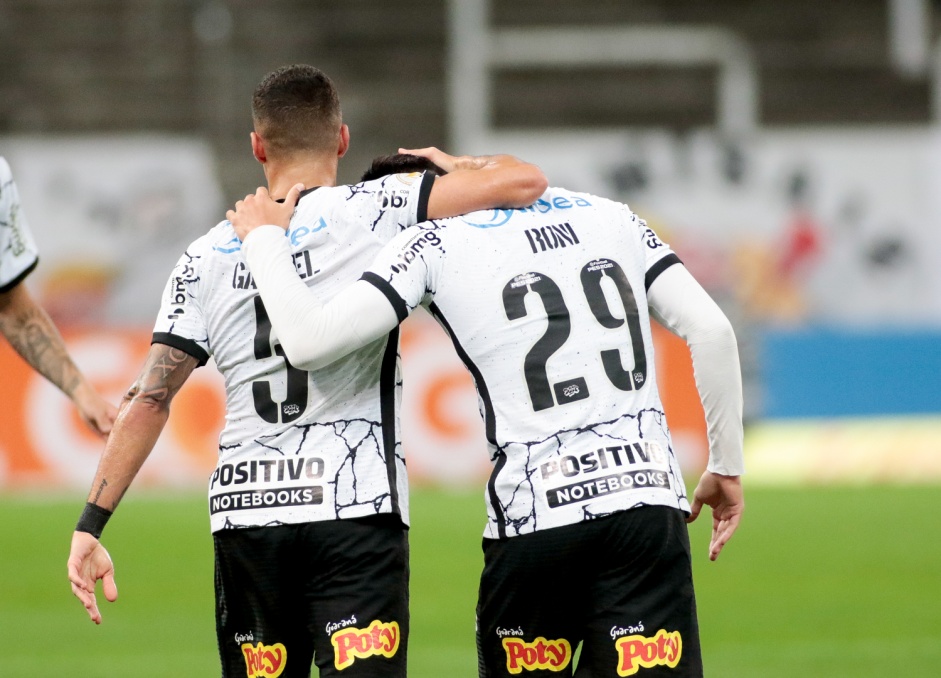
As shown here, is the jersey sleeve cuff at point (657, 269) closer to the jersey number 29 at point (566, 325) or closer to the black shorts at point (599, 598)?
the jersey number 29 at point (566, 325)

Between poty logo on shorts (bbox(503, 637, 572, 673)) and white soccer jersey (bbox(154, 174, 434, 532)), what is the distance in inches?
17.3

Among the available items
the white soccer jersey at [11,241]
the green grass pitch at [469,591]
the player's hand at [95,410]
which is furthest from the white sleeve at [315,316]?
the green grass pitch at [469,591]

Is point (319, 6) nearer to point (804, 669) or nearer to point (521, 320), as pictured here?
point (804, 669)

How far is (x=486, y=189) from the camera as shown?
358 centimetres

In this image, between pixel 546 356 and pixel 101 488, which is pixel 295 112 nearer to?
pixel 546 356

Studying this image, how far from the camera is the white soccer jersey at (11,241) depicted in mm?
4938

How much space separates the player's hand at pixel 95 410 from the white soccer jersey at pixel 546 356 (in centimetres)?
166

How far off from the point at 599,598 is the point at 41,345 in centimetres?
243

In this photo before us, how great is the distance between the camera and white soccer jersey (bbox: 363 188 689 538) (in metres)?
3.42

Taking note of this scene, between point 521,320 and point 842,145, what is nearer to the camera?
point 521,320

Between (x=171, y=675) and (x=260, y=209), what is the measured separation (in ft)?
11.8

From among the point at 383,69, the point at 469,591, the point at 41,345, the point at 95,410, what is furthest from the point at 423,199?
Answer: the point at 383,69

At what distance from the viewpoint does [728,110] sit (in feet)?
67.0

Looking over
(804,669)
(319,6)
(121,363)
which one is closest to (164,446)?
(121,363)
